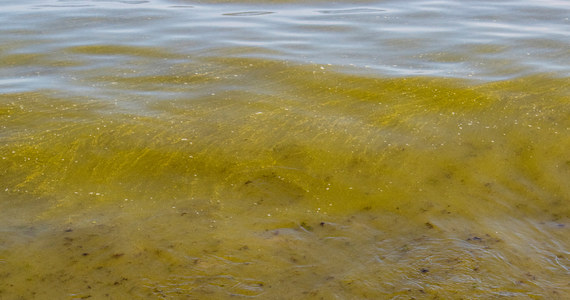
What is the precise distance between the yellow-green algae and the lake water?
13mm

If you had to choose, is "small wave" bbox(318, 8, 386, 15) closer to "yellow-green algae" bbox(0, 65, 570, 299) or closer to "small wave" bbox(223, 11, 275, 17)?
"small wave" bbox(223, 11, 275, 17)

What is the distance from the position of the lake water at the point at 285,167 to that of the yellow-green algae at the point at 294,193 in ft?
0.04

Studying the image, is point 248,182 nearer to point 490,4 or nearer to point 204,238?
point 204,238

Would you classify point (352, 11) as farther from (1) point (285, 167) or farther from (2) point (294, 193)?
(2) point (294, 193)

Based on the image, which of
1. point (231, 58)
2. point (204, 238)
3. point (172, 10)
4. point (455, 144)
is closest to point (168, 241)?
point (204, 238)

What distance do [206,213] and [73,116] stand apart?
5.66 feet

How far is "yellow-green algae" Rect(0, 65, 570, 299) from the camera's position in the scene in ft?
8.70

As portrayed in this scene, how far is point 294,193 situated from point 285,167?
297mm

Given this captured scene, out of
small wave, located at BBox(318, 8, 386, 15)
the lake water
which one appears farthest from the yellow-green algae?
small wave, located at BBox(318, 8, 386, 15)

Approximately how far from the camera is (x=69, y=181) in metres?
3.47

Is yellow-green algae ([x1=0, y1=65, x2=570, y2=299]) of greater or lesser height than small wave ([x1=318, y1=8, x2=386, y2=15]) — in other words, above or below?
below

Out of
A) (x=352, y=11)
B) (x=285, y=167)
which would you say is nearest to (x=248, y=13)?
(x=352, y=11)

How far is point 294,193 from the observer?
3.40 meters

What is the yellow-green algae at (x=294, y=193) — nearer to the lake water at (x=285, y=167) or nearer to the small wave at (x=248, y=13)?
the lake water at (x=285, y=167)
